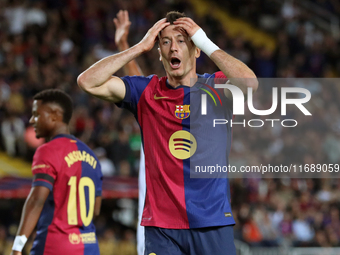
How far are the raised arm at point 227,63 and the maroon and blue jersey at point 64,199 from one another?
5.70ft

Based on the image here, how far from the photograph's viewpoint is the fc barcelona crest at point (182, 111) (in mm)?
3802

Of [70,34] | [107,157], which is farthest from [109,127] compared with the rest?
[70,34]

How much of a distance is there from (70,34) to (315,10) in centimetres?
964

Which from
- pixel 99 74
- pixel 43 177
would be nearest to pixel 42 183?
pixel 43 177

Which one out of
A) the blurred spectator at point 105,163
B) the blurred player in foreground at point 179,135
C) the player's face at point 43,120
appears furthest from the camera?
the blurred spectator at point 105,163

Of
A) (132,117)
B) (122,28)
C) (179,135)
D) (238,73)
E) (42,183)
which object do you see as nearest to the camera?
(238,73)

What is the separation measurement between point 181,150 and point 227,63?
0.73m

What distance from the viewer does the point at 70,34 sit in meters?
13.9

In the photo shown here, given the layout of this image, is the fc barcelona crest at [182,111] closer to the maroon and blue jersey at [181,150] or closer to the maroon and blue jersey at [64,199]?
the maroon and blue jersey at [181,150]

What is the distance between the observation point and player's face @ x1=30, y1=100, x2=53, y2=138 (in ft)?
16.2

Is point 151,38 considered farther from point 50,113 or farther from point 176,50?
point 50,113

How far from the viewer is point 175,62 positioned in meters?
3.97

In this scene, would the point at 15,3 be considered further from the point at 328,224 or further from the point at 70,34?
the point at 328,224

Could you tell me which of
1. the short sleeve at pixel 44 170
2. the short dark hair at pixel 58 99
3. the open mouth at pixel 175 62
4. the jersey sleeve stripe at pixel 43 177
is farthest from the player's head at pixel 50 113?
the open mouth at pixel 175 62
